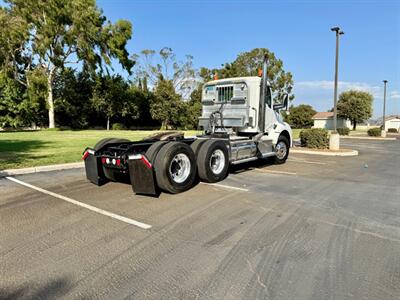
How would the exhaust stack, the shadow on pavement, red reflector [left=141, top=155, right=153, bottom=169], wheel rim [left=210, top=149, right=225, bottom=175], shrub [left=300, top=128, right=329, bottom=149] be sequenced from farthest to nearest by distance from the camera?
shrub [left=300, top=128, right=329, bottom=149] < the exhaust stack < wheel rim [left=210, top=149, right=225, bottom=175] < red reflector [left=141, top=155, right=153, bottom=169] < the shadow on pavement

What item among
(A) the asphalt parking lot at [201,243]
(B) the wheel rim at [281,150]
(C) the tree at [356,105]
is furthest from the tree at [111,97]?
(C) the tree at [356,105]

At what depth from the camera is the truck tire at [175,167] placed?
570 cm

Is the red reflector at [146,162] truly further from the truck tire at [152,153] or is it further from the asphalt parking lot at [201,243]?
the asphalt parking lot at [201,243]

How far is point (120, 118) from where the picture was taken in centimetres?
4003

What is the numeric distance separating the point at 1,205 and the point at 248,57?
1333 inches

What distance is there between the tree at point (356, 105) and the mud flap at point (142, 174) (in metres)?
53.8

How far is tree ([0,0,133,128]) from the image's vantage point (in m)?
28.4

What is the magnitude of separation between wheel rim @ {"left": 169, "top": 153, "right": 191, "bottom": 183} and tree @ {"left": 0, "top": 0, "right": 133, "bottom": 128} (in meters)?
28.7

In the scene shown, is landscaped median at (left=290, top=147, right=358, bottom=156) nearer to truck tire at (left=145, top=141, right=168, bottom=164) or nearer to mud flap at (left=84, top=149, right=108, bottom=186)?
truck tire at (left=145, top=141, right=168, bottom=164)

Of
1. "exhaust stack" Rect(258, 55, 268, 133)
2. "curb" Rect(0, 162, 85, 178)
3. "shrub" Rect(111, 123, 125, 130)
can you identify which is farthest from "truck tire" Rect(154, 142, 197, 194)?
"shrub" Rect(111, 123, 125, 130)

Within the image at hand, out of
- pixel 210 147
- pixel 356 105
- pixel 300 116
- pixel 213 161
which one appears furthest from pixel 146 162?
pixel 300 116

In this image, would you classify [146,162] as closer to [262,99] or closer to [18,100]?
[262,99]

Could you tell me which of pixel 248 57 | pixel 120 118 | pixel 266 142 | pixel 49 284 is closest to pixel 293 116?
pixel 248 57

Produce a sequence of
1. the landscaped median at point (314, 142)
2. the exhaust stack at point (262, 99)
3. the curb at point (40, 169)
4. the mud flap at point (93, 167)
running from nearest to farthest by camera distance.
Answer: the mud flap at point (93, 167) < the curb at point (40, 169) < the exhaust stack at point (262, 99) < the landscaped median at point (314, 142)
